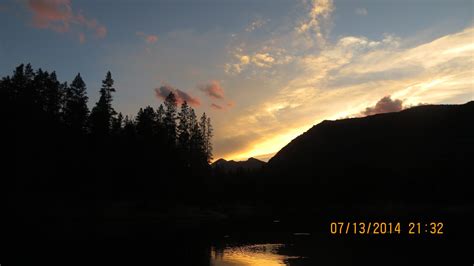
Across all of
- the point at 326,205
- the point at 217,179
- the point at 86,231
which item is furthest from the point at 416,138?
the point at 86,231

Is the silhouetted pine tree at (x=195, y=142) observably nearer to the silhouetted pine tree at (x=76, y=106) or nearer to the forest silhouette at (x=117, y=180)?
the forest silhouette at (x=117, y=180)

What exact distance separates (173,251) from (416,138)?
193 meters

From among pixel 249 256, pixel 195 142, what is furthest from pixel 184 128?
pixel 249 256

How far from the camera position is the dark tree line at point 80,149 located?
→ 53594mm

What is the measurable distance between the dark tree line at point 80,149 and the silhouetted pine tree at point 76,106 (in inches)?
6.3

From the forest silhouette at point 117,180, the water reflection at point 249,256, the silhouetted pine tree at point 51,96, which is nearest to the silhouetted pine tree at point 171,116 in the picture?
the forest silhouette at point 117,180

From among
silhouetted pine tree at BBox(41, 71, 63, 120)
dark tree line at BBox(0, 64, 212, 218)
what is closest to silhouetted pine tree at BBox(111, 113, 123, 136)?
Answer: dark tree line at BBox(0, 64, 212, 218)

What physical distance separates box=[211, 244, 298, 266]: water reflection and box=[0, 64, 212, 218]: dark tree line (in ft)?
103

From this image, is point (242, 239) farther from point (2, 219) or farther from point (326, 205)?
point (326, 205)

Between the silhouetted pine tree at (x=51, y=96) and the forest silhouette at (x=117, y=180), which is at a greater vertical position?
the silhouetted pine tree at (x=51, y=96)

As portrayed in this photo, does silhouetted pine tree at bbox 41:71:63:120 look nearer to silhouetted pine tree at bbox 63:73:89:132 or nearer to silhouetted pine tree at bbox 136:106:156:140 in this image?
silhouetted pine tree at bbox 63:73:89:132

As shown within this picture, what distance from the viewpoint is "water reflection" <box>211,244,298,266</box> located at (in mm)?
30183

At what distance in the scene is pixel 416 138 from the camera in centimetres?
19650

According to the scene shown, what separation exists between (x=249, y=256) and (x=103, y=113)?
Answer: 45181mm
